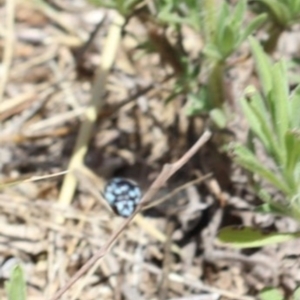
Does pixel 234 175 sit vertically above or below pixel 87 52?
below

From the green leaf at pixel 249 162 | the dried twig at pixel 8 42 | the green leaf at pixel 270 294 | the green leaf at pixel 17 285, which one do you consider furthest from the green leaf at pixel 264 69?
the dried twig at pixel 8 42

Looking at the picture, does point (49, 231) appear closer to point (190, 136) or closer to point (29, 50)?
point (190, 136)

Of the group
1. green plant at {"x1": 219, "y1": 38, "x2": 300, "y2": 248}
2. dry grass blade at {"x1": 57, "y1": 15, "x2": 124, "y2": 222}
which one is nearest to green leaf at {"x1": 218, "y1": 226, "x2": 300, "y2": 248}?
green plant at {"x1": 219, "y1": 38, "x2": 300, "y2": 248}

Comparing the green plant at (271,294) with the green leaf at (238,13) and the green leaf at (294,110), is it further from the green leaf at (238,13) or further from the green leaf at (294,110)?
the green leaf at (238,13)

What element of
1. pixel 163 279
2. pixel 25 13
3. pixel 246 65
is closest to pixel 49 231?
pixel 163 279

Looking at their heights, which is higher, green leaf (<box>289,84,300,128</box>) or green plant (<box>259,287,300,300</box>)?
green leaf (<box>289,84,300,128</box>)

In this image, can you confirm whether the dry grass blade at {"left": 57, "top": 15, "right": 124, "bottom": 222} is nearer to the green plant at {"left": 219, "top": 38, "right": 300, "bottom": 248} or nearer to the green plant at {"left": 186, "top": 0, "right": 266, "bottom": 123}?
the green plant at {"left": 186, "top": 0, "right": 266, "bottom": 123}
